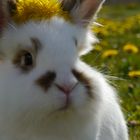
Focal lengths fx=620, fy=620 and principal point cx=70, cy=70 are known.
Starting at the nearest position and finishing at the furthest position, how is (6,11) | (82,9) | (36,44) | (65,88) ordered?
(65,88), (36,44), (6,11), (82,9)

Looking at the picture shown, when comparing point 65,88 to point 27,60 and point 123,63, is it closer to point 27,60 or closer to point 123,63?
point 27,60

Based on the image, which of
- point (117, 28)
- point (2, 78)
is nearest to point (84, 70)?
point (2, 78)

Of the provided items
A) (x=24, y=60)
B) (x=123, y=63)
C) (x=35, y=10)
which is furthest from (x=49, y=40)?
(x=123, y=63)

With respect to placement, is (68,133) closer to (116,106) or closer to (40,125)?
(40,125)

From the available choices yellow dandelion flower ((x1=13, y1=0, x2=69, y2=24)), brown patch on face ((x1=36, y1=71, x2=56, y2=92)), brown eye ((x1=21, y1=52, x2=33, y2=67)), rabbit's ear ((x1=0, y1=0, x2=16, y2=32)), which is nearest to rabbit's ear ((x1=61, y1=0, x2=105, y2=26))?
yellow dandelion flower ((x1=13, y1=0, x2=69, y2=24))

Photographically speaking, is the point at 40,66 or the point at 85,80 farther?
the point at 85,80

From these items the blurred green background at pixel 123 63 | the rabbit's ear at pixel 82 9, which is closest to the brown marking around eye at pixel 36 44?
the rabbit's ear at pixel 82 9
